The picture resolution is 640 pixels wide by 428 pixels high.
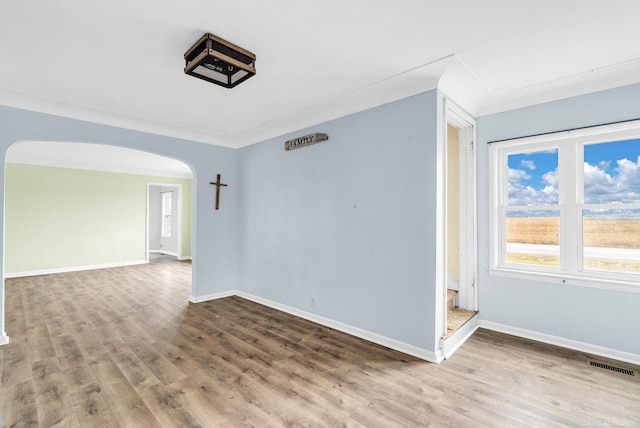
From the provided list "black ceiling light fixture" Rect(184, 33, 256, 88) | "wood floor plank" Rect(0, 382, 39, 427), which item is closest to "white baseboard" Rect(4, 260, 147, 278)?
"wood floor plank" Rect(0, 382, 39, 427)

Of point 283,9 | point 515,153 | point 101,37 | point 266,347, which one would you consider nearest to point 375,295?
point 266,347

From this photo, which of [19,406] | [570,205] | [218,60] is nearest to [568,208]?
[570,205]

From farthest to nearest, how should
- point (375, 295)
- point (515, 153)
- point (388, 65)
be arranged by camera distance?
1. point (515, 153)
2. point (375, 295)
3. point (388, 65)

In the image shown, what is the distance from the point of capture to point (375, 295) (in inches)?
123

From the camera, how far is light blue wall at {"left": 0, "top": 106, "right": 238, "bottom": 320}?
12.3 ft

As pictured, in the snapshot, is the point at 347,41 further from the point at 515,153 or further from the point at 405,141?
the point at 515,153

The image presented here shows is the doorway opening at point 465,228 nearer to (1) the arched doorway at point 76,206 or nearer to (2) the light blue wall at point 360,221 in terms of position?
(2) the light blue wall at point 360,221

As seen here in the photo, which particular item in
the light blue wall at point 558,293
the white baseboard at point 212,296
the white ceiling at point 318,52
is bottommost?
the white baseboard at point 212,296

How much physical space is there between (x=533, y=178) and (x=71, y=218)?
352 inches

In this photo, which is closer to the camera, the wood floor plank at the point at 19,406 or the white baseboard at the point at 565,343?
the wood floor plank at the point at 19,406

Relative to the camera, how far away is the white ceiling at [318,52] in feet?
6.16

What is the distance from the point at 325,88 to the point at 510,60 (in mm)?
1633

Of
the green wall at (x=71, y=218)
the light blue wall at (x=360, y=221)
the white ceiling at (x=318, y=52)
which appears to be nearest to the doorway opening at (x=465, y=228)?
the white ceiling at (x=318, y=52)

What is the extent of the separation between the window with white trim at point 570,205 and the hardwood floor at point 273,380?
872 mm
